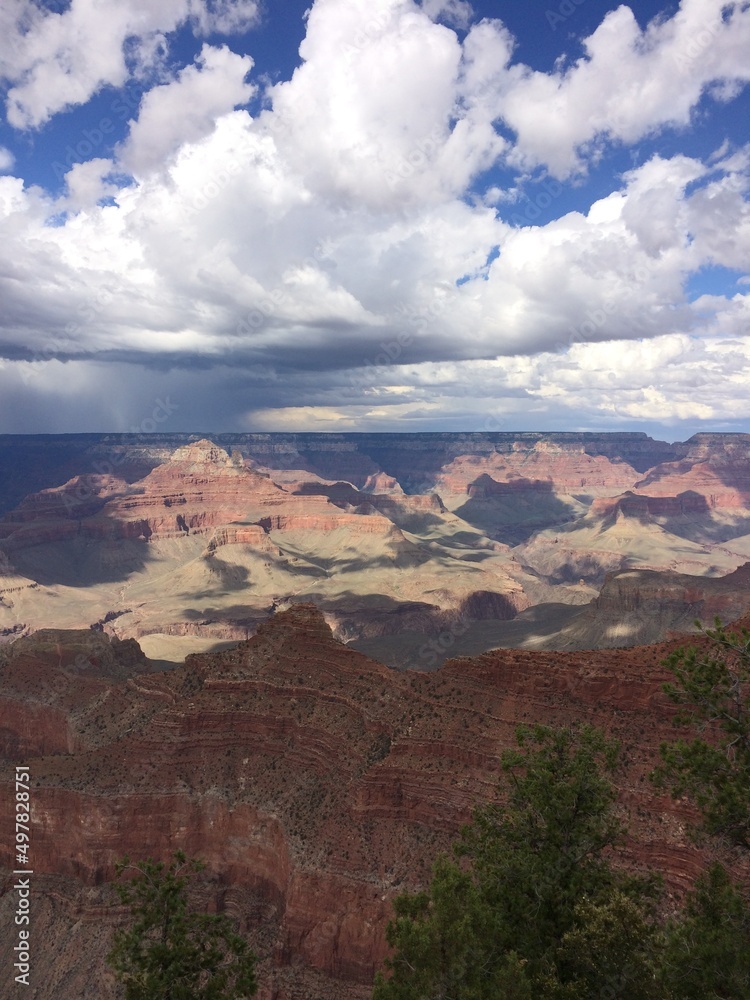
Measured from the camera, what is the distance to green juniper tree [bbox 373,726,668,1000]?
1992 cm

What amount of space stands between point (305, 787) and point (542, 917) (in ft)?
96.0

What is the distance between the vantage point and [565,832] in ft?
75.8

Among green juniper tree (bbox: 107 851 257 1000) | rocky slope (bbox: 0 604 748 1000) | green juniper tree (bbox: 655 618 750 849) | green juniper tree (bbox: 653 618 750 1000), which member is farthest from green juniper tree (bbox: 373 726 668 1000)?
rocky slope (bbox: 0 604 748 1000)

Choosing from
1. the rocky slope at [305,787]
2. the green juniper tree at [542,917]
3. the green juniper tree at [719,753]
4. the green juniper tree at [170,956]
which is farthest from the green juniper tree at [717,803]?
the rocky slope at [305,787]

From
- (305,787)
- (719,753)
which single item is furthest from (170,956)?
(305,787)

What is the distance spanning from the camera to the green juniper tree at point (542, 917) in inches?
784

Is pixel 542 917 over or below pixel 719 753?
below

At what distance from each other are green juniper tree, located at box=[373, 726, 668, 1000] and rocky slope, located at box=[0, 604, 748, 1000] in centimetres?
1630

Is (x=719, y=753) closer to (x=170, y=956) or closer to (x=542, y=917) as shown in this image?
(x=542, y=917)

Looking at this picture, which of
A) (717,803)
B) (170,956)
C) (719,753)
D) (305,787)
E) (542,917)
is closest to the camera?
(717,803)

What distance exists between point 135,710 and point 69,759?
6.67 meters

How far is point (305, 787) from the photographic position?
48125 mm

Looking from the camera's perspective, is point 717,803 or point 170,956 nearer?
point 717,803

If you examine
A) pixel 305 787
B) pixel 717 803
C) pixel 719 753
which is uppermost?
pixel 719 753
